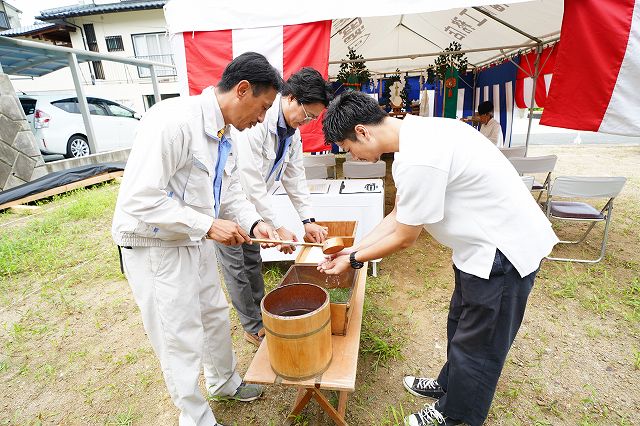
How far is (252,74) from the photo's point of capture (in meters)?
1.38

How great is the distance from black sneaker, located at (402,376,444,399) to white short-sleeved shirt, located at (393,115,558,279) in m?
0.97

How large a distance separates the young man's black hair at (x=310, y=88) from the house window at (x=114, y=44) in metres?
16.9

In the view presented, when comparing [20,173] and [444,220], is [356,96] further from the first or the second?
[20,173]

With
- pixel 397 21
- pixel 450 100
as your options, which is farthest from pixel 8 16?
pixel 450 100

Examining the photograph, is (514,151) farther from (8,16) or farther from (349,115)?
(8,16)

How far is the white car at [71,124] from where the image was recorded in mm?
7352

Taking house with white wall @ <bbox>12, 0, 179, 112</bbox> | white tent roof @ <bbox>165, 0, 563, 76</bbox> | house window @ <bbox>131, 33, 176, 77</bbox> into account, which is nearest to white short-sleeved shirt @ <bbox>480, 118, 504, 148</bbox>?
white tent roof @ <bbox>165, 0, 563, 76</bbox>

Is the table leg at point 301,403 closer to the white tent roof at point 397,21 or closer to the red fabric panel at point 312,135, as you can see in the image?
the red fabric panel at point 312,135

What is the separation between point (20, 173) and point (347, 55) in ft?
21.5

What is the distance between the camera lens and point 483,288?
137 cm

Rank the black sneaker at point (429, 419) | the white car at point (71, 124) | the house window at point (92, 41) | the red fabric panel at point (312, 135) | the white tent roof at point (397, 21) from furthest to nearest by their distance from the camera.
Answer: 1. the house window at point (92, 41)
2. the white car at point (71, 124)
3. the red fabric panel at point (312, 135)
4. the white tent roof at point (397, 21)
5. the black sneaker at point (429, 419)

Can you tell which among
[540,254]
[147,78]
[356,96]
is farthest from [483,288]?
[147,78]

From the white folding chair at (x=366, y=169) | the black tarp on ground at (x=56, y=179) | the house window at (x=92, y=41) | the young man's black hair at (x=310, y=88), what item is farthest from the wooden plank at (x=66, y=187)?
the house window at (x=92, y=41)

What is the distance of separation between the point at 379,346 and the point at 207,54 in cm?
298
